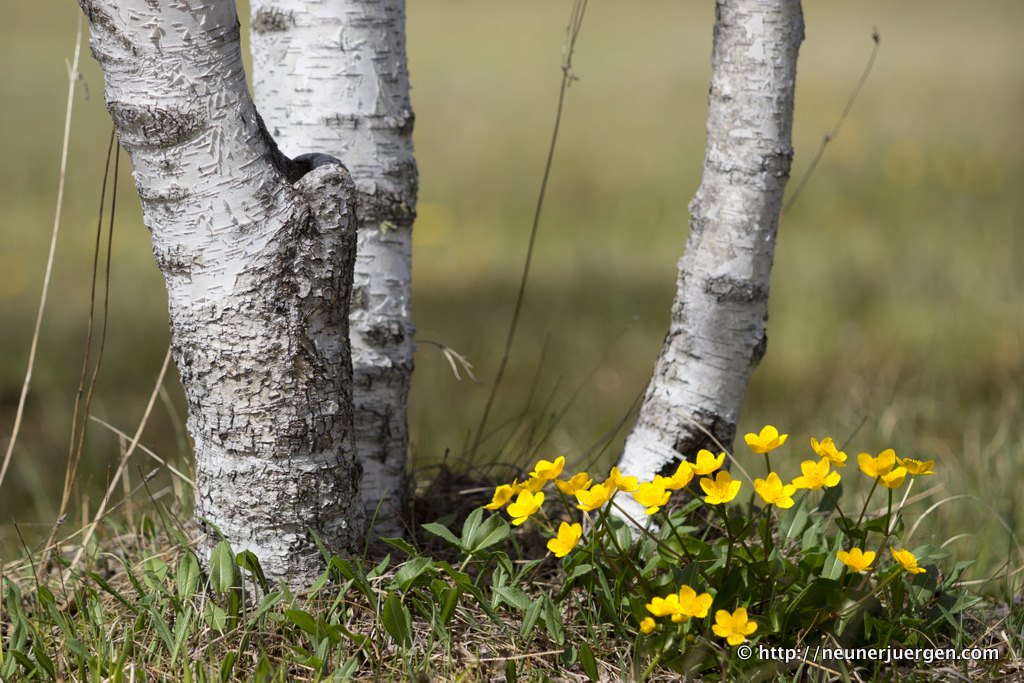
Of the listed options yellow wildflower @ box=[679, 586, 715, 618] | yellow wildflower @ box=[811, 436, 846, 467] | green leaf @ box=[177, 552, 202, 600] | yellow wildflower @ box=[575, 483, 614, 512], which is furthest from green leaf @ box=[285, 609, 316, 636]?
yellow wildflower @ box=[811, 436, 846, 467]

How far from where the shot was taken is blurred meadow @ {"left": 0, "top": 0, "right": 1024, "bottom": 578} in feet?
11.1

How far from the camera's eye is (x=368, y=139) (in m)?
1.68

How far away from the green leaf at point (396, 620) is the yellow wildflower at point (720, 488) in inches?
22.1

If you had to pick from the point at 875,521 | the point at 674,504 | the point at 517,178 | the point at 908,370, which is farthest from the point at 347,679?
the point at 517,178

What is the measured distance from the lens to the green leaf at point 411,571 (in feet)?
4.46

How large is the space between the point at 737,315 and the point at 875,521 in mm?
516

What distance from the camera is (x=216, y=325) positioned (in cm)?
135

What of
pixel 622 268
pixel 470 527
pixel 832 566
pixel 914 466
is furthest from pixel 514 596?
pixel 622 268

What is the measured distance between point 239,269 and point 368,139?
51cm

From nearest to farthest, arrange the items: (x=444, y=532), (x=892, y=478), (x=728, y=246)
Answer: (x=892, y=478)
(x=444, y=532)
(x=728, y=246)

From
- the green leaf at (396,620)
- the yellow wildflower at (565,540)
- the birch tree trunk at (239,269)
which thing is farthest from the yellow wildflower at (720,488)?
the birch tree trunk at (239,269)

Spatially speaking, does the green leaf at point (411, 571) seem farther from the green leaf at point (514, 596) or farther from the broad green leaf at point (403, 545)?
the green leaf at point (514, 596)

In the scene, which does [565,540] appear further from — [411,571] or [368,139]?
[368,139]

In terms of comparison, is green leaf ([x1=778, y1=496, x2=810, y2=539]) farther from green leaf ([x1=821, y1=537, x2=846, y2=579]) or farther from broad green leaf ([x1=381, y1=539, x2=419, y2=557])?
broad green leaf ([x1=381, y1=539, x2=419, y2=557])
